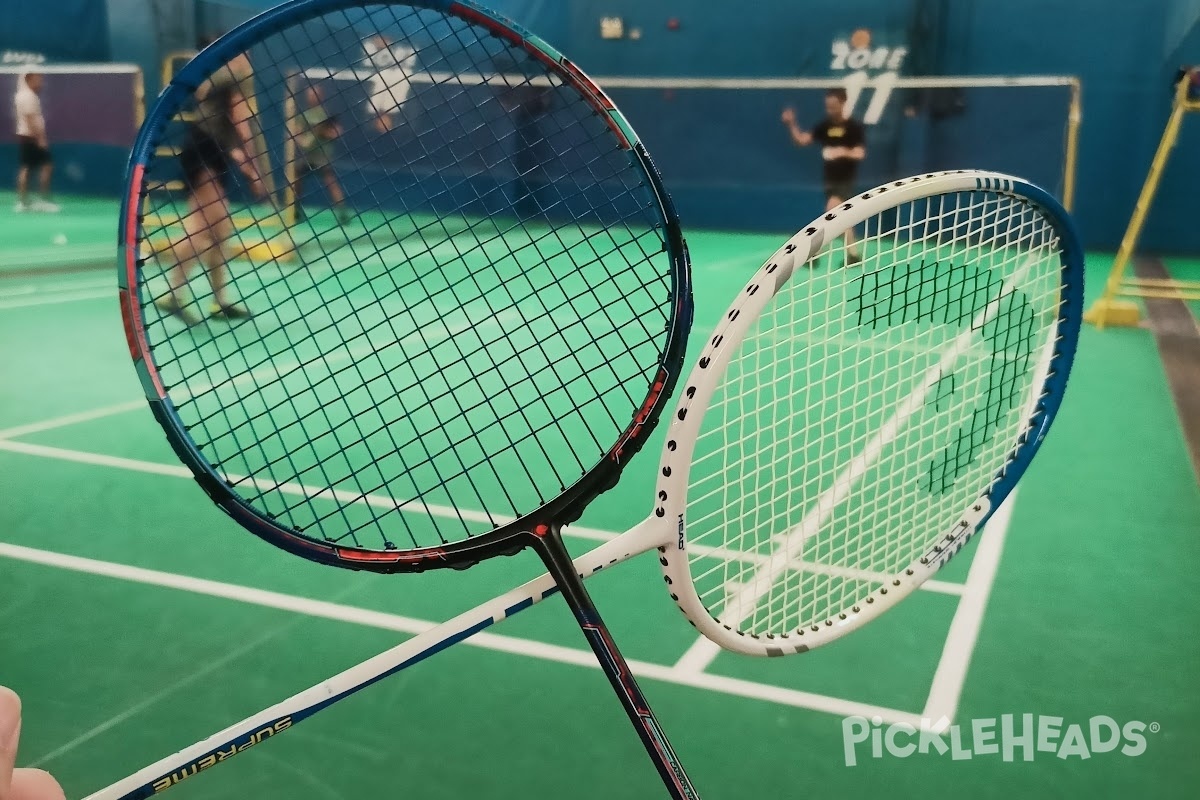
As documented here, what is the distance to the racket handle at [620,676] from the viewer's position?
1.06 metres

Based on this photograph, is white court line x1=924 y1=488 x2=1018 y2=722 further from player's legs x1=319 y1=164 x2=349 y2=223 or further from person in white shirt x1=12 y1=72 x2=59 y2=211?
person in white shirt x1=12 y1=72 x2=59 y2=211

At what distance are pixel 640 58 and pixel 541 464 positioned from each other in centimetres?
765

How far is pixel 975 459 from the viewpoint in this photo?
4.79ft

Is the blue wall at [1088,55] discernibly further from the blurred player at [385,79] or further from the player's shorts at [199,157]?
the blurred player at [385,79]

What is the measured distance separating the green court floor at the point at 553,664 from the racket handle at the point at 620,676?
0.51 m

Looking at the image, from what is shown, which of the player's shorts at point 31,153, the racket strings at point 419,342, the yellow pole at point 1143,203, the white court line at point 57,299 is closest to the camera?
the racket strings at point 419,342

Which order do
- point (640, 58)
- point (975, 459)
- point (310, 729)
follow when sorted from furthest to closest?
point (640, 58)
point (310, 729)
point (975, 459)

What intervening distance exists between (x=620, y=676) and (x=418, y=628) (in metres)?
1.02

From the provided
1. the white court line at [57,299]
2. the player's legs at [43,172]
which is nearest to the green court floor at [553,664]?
the white court line at [57,299]

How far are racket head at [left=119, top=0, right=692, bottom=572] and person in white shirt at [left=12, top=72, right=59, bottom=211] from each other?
4.01 meters

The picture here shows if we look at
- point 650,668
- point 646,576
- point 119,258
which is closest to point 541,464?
point 646,576

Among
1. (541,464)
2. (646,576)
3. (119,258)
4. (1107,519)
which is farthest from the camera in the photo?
(541,464)

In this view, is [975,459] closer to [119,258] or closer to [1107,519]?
[119,258]

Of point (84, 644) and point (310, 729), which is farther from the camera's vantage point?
point (84, 644)
